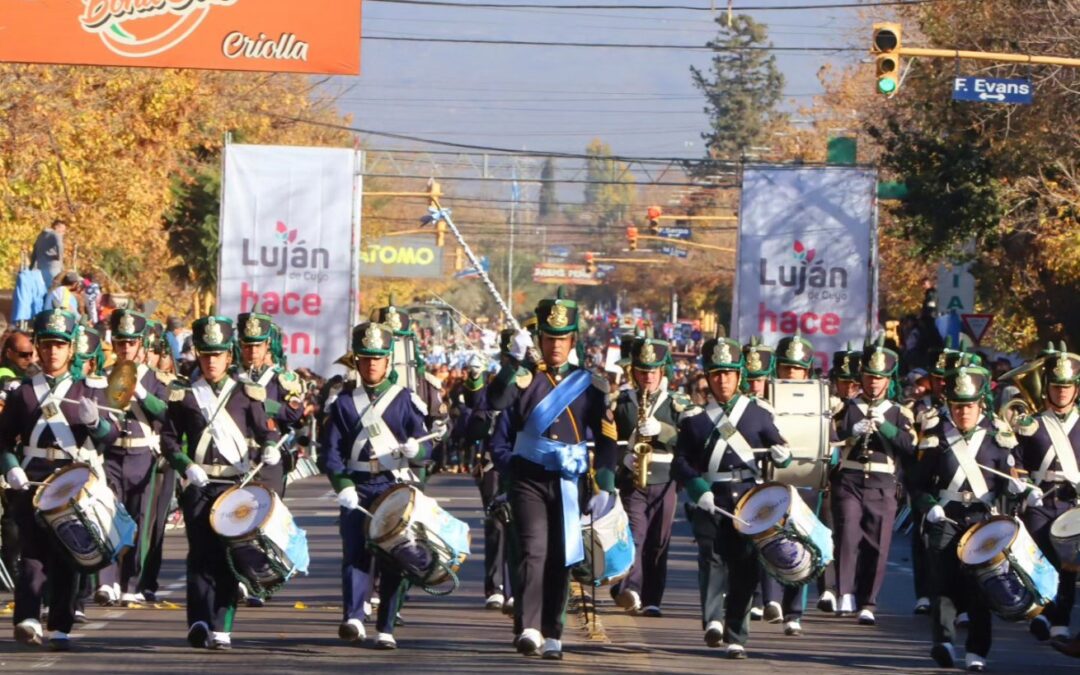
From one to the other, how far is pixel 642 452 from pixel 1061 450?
3073 millimetres

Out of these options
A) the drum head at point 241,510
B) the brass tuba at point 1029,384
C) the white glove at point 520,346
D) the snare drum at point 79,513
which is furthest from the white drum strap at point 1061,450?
the snare drum at point 79,513

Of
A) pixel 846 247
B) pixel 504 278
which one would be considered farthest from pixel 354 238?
pixel 504 278

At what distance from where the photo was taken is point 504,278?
566 feet

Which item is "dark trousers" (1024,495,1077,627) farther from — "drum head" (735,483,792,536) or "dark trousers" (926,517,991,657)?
"drum head" (735,483,792,536)

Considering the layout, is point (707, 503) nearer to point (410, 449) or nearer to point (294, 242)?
point (410, 449)

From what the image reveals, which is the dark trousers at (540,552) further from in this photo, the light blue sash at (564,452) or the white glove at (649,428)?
the white glove at (649,428)

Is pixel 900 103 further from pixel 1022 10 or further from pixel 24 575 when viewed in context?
pixel 24 575

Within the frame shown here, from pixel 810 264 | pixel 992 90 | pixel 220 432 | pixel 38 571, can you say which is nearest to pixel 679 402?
pixel 220 432

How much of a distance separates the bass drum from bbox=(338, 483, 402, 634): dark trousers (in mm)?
2844

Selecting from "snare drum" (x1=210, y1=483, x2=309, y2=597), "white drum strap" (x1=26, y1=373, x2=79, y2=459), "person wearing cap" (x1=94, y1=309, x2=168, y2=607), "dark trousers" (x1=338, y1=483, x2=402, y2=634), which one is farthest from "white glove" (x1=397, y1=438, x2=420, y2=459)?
"person wearing cap" (x1=94, y1=309, x2=168, y2=607)

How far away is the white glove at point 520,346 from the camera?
512 inches

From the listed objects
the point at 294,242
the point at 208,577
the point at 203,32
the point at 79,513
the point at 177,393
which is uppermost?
the point at 203,32

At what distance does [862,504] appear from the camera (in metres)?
16.6

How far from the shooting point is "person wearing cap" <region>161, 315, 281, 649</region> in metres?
13.2
